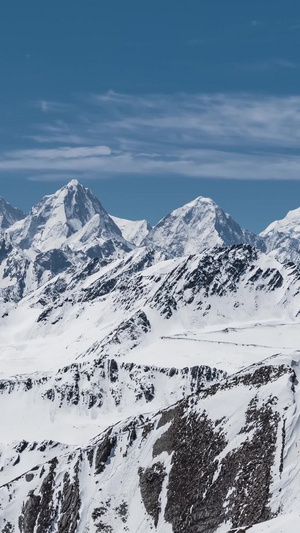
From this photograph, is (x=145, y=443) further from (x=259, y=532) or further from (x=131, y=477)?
(x=259, y=532)

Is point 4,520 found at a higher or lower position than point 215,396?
lower

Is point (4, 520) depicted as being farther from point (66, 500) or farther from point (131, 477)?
point (131, 477)

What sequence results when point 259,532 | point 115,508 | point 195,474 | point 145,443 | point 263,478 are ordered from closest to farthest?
1. point 259,532
2. point 263,478
3. point 195,474
4. point 115,508
5. point 145,443

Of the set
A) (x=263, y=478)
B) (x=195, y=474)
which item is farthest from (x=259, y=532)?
(x=195, y=474)

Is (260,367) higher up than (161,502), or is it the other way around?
(260,367)

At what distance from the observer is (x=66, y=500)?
15575 centimetres

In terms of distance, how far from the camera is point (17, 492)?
168 metres

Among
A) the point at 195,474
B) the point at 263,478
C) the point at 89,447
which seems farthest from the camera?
the point at 89,447

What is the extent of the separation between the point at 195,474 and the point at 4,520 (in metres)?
49.2

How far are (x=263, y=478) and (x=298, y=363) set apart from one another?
113 feet

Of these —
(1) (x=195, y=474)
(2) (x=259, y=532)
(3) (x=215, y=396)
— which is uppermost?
(3) (x=215, y=396)

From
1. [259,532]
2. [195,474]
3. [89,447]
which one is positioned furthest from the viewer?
[89,447]

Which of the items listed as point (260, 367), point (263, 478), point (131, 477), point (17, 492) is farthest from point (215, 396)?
point (17, 492)

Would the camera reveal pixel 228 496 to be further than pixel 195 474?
No
